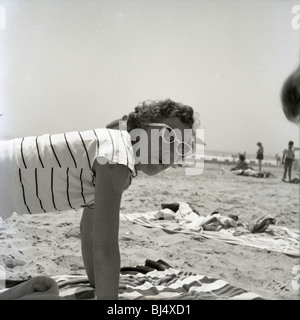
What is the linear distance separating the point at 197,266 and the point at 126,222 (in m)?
0.88

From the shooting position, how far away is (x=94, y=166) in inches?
37.9

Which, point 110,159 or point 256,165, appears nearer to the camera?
point 110,159

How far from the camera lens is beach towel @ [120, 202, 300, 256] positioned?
2.40m

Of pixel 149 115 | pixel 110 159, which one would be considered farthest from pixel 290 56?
pixel 110 159

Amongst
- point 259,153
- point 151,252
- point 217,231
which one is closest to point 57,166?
point 151,252

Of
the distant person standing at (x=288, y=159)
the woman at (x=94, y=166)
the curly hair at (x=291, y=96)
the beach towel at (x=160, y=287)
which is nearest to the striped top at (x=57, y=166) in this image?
the woman at (x=94, y=166)

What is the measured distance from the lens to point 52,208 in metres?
1.09

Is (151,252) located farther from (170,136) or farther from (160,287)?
(170,136)

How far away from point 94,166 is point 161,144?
0.20m

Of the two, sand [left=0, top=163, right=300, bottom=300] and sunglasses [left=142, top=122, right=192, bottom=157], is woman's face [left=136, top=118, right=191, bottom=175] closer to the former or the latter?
sunglasses [left=142, top=122, right=192, bottom=157]

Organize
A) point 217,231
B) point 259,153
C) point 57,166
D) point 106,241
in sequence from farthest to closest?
point 259,153, point 217,231, point 57,166, point 106,241
